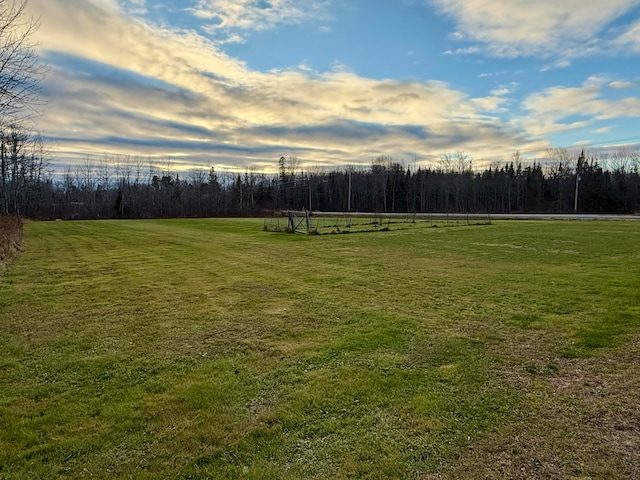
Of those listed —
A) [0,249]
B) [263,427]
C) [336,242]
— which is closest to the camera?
[263,427]

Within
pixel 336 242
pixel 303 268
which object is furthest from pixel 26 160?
pixel 303 268

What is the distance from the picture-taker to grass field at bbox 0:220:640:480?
2.83 metres

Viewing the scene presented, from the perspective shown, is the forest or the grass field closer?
the grass field

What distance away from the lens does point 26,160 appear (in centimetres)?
3581

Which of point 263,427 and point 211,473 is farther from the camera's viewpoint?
point 263,427

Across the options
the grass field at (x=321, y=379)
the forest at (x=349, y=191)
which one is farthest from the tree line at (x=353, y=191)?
the grass field at (x=321, y=379)

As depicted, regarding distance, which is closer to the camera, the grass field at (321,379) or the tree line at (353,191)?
the grass field at (321,379)

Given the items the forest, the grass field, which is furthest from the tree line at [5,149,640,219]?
the grass field

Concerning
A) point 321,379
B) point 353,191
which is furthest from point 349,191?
point 321,379

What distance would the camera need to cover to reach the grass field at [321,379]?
283 cm

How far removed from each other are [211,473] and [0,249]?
45.6 feet

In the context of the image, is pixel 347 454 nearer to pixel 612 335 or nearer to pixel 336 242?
pixel 612 335

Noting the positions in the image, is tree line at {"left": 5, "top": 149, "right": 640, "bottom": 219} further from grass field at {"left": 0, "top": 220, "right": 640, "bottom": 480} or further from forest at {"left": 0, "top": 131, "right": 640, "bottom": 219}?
grass field at {"left": 0, "top": 220, "right": 640, "bottom": 480}

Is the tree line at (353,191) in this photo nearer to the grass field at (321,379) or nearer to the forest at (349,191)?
the forest at (349,191)
